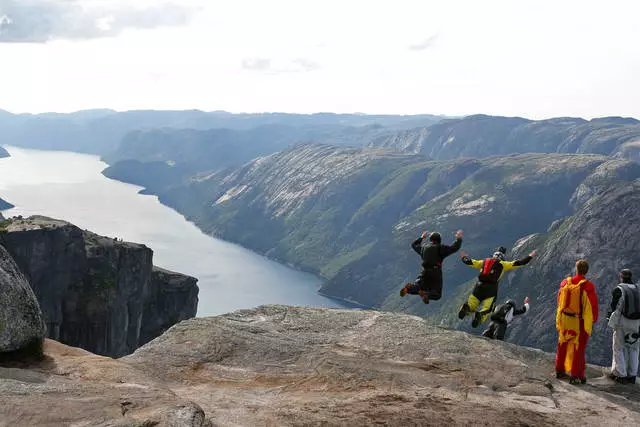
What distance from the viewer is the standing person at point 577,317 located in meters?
18.7

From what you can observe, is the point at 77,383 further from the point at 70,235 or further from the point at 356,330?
the point at 70,235

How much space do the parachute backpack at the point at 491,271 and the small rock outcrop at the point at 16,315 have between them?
54.8ft

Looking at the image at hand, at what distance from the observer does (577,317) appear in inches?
741

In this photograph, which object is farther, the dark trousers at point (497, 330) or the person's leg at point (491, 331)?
the person's leg at point (491, 331)

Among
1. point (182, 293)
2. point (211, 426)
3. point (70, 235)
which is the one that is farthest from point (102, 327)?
point (211, 426)

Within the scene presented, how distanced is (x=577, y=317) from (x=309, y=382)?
9.38m

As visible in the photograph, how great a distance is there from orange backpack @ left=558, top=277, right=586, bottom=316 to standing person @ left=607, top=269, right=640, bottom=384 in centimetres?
138

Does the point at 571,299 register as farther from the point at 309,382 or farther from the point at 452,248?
the point at 309,382

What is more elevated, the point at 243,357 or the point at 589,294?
the point at 589,294

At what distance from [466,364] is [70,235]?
378ft

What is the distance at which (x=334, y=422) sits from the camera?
552 inches

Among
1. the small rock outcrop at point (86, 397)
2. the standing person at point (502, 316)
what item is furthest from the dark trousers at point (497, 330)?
the small rock outcrop at point (86, 397)

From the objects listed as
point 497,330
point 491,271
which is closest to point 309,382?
point 497,330

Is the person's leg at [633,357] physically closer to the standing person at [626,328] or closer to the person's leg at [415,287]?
the standing person at [626,328]
